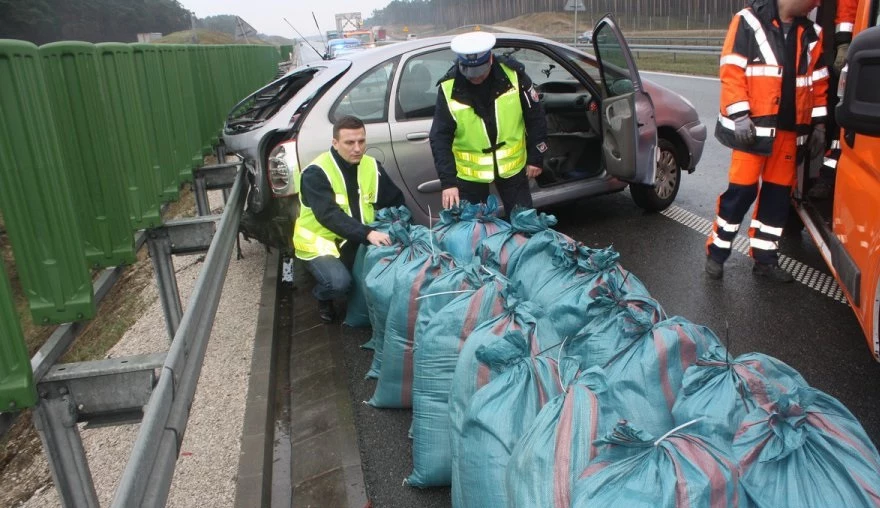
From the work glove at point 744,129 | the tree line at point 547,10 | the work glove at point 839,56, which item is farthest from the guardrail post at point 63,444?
the tree line at point 547,10

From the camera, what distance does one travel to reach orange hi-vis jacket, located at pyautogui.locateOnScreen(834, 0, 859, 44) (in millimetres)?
4336

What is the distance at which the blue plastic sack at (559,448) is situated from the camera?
5.84ft

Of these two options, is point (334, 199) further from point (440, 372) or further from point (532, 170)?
point (440, 372)

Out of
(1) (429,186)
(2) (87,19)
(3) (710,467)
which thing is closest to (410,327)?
(3) (710,467)

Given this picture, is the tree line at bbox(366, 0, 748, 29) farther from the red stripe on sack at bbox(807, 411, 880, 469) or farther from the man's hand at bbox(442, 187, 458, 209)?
the red stripe on sack at bbox(807, 411, 880, 469)

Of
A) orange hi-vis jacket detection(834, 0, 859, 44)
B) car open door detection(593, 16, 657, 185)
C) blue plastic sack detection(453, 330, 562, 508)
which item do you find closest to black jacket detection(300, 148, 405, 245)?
car open door detection(593, 16, 657, 185)

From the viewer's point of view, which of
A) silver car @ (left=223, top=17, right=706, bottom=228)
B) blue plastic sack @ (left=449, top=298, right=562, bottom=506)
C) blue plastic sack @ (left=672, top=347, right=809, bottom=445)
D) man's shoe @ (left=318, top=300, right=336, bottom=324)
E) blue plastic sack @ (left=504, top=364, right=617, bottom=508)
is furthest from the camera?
silver car @ (left=223, top=17, right=706, bottom=228)

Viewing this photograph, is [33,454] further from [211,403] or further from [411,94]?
[411,94]

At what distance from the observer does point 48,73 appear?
295 centimetres

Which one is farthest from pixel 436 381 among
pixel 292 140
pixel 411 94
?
pixel 411 94

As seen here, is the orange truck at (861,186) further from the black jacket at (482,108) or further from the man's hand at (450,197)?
the man's hand at (450,197)

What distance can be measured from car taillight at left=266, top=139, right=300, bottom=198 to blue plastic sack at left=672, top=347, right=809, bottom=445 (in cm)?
329

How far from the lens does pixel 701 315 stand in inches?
172

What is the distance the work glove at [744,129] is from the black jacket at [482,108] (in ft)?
3.75
